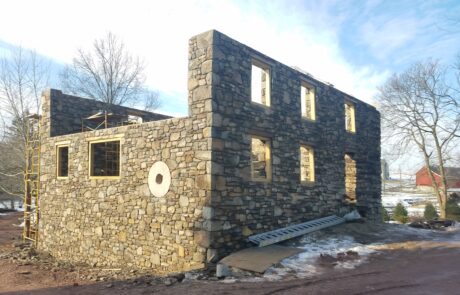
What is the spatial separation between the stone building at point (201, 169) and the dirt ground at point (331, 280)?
105 centimetres

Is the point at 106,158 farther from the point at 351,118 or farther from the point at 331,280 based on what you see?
the point at 351,118

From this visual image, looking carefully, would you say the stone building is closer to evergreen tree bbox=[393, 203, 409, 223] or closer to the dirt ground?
the dirt ground

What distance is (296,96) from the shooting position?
1059 cm

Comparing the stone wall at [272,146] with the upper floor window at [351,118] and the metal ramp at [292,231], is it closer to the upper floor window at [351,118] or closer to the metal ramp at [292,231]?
the metal ramp at [292,231]

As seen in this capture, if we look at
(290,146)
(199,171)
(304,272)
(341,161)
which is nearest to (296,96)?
(290,146)

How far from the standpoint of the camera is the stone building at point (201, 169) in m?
8.07

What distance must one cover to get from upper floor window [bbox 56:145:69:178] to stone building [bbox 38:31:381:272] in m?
0.04

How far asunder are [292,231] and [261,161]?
3.57m

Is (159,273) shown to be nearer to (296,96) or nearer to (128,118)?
(296,96)

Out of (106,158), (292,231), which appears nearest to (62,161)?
(106,158)

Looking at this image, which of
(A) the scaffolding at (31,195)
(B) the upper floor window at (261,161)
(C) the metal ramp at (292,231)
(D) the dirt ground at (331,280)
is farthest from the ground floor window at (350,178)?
(A) the scaffolding at (31,195)

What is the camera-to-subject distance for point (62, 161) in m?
12.4

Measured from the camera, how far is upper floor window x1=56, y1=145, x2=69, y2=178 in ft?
40.0

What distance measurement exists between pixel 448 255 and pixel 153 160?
25.4 feet
